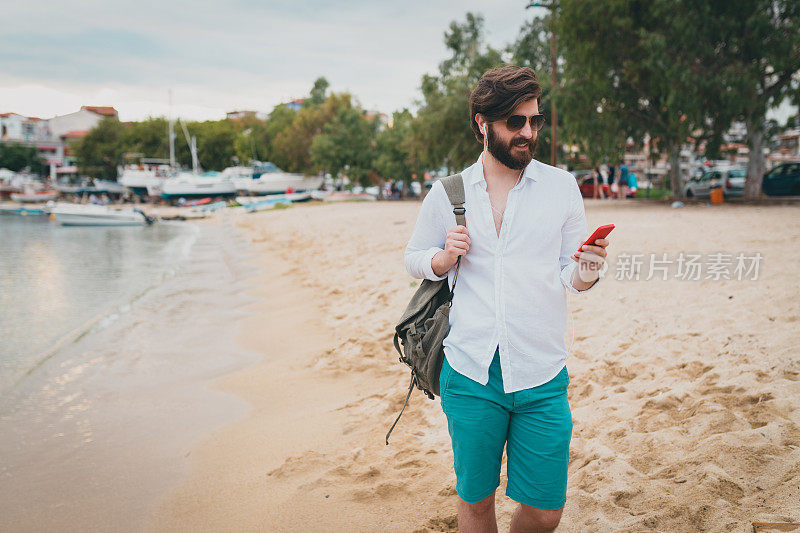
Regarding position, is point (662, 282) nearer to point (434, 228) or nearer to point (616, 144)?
point (434, 228)

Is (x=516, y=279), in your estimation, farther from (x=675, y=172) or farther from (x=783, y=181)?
(x=783, y=181)

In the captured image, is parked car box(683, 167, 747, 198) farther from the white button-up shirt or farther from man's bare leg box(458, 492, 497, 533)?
man's bare leg box(458, 492, 497, 533)

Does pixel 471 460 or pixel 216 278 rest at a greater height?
pixel 471 460

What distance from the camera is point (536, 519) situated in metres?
2.22

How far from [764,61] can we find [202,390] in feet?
65.7

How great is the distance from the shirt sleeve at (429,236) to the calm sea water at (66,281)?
22.6ft

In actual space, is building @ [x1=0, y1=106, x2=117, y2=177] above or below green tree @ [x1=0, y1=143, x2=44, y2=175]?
above

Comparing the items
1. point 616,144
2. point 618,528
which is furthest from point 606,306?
point 616,144

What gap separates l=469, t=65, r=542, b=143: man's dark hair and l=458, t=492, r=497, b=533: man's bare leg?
1454mm

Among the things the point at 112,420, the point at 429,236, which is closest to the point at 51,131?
the point at 112,420

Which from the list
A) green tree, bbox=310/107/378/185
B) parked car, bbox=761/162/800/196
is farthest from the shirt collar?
green tree, bbox=310/107/378/185

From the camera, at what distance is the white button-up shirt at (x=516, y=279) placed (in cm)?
216

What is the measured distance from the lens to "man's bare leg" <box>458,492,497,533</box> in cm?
226

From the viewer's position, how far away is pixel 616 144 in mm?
21094
